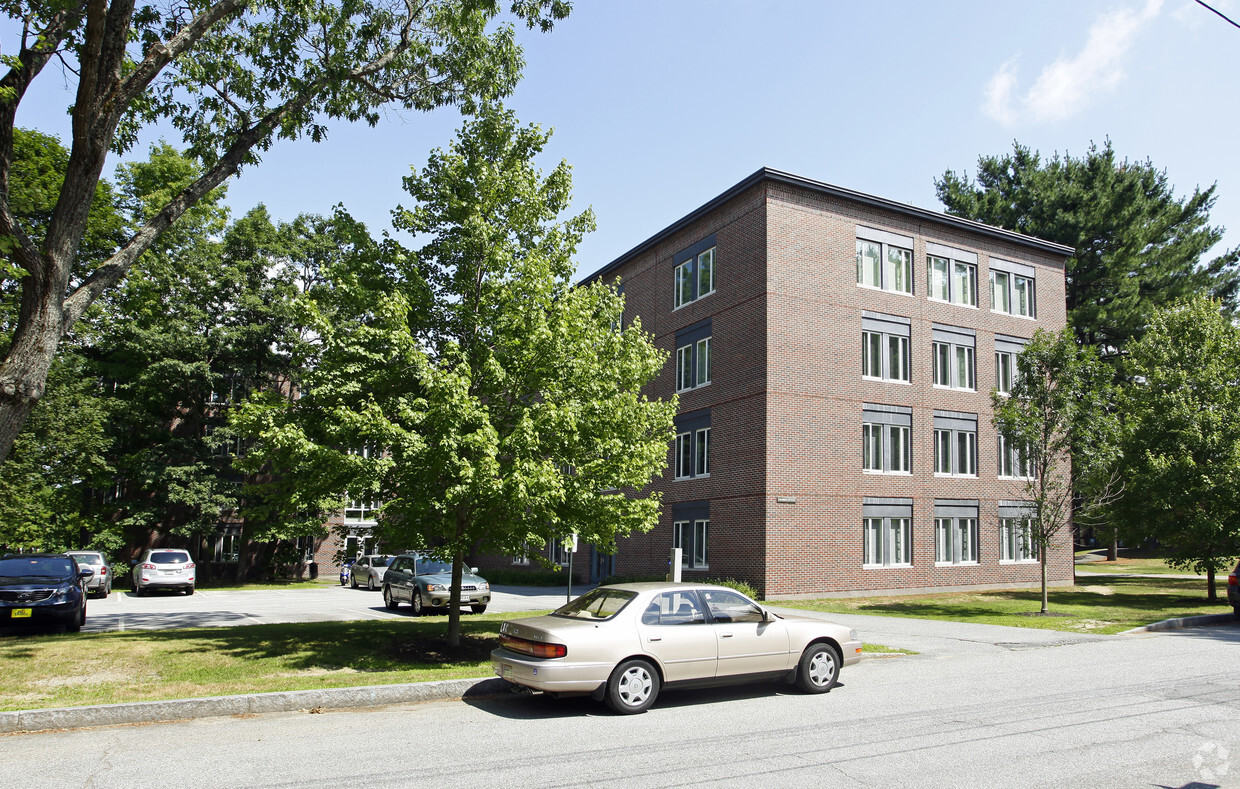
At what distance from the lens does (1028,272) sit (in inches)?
1286

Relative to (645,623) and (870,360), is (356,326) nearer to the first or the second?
(645,623)

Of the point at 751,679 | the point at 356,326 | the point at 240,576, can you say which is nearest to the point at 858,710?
the point at 751,679

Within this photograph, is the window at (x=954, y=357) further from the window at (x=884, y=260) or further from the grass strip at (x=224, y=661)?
the grass strip at (x=224, y=661)

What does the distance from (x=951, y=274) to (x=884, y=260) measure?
11.4 ft

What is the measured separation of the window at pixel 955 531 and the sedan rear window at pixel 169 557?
1081 inches

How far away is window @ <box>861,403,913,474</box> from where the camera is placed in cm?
2764

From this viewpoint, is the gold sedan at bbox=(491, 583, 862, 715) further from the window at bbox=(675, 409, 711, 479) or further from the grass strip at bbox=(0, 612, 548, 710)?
the window at bbox=(675, 409, 711, 479)

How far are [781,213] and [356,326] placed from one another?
17563 mm

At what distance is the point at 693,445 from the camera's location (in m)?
29.5

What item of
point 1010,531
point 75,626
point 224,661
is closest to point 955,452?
point 1010,531

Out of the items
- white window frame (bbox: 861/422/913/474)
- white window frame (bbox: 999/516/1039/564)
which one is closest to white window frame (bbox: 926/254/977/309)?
white window frame (bbox: 861/422/913/474)

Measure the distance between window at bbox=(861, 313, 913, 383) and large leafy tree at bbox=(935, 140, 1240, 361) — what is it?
1936 cm

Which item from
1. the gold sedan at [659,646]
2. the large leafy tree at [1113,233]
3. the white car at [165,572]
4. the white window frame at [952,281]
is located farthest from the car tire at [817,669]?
the large leafy tree at [1113,233]

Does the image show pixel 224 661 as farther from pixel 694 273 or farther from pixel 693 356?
pixel 694 273
